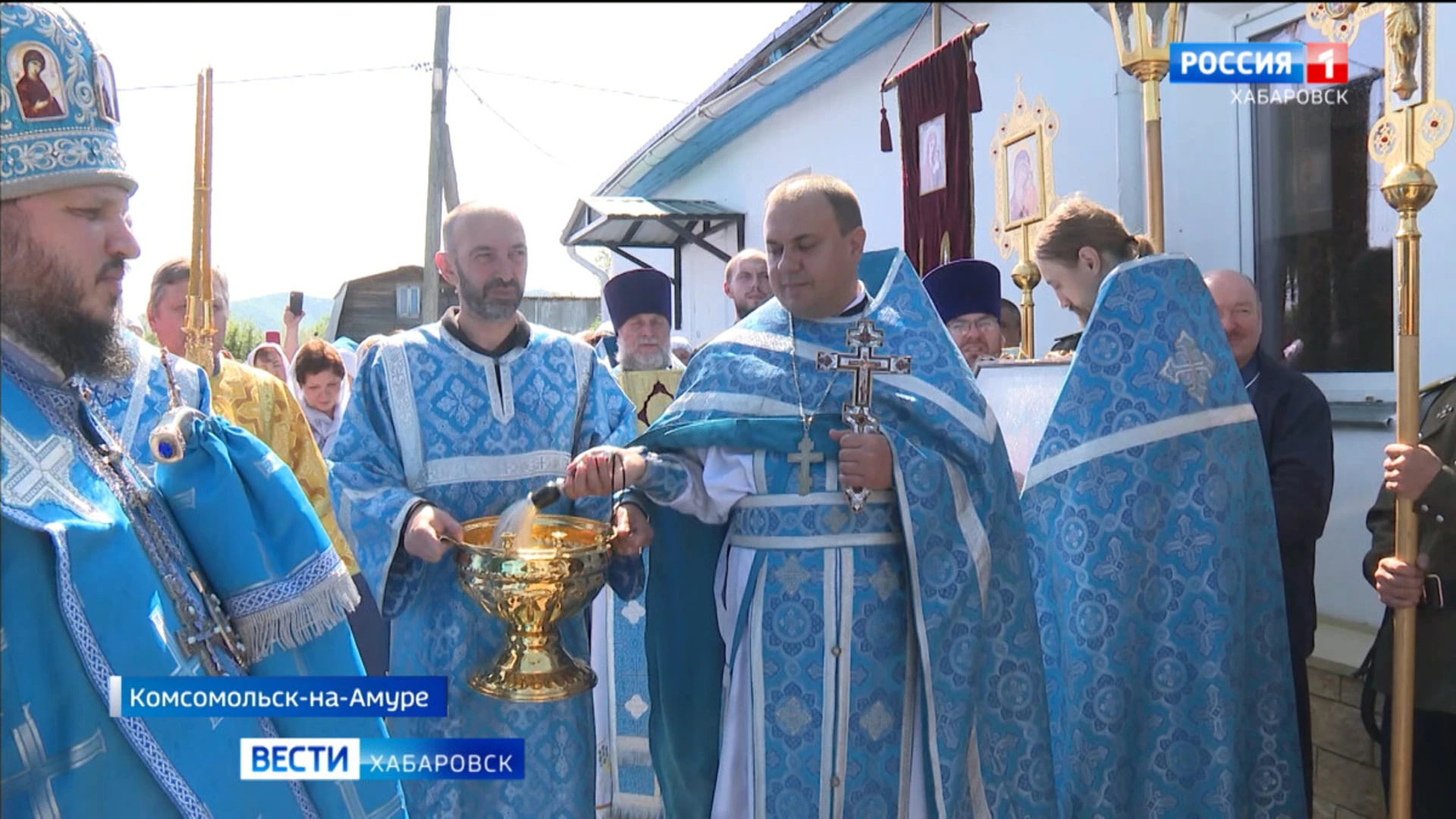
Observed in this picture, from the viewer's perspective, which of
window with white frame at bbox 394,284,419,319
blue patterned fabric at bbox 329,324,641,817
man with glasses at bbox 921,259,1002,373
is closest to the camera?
blue patterned fabric at bbox 329,324,641,817

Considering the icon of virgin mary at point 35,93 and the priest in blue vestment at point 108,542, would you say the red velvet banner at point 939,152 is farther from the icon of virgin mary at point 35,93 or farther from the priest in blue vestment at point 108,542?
the icon of virgin mary at point 35,93

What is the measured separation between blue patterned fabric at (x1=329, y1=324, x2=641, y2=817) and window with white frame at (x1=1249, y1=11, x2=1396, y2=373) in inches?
127

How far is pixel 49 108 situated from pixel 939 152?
5777mm

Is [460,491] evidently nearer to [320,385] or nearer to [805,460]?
[805,460]

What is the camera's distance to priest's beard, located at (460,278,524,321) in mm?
3207

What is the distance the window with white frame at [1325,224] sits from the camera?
4305mm

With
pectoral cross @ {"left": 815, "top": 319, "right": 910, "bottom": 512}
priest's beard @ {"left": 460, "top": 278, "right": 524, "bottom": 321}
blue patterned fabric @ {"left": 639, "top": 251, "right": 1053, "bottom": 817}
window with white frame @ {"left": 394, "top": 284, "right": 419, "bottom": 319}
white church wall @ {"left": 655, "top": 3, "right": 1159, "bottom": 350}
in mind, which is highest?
window with white frame @ {"left": 394, "top": 284, "right": 419, "bottom": 319}

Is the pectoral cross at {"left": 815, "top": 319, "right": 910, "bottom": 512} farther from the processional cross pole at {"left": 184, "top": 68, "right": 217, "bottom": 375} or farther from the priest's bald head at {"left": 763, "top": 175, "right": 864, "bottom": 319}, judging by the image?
the processional cross pole at {"left": 184, "top": 68, "right": 217, "bottom": 375}

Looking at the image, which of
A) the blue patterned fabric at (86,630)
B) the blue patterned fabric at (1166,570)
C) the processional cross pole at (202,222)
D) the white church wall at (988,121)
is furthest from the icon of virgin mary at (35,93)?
the white church wall at (988,121)

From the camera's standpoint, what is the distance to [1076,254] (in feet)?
11.3

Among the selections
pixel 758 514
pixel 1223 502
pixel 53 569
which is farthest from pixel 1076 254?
pixel 53 569

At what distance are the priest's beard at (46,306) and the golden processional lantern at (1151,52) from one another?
119 inches

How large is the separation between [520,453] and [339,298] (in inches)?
975

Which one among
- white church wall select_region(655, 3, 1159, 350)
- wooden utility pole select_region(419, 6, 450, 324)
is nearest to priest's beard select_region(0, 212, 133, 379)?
white church wall select_region(655, 3, 1159, 350)
